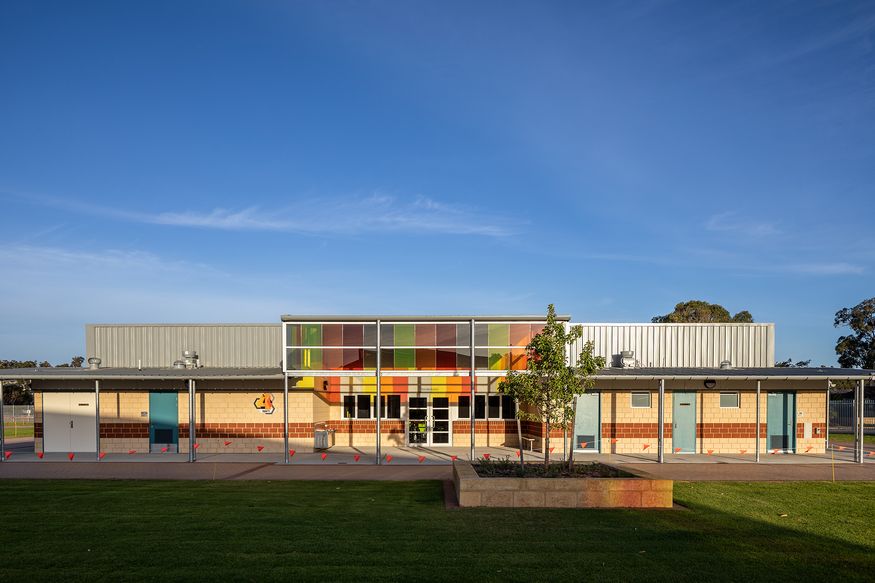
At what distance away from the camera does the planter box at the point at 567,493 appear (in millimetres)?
12203

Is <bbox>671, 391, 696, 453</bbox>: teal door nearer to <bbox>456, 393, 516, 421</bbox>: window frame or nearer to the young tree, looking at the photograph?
<bbox>456, 393, 516, 421</bbox>: window frame

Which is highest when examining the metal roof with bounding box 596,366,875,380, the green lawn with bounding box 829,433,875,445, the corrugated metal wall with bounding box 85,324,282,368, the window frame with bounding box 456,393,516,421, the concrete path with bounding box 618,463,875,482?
the corrugated metal wall with bounding box 85,324,282,368

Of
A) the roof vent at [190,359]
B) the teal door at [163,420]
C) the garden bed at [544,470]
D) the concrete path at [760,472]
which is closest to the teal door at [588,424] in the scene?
the concrete path at [760,472]

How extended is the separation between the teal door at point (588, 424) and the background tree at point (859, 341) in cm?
4561

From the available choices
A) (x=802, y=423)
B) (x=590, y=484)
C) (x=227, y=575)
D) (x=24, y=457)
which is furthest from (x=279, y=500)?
(x=802, y=423)

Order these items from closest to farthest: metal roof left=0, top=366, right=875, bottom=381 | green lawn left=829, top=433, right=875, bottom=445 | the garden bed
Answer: the garden bed
metal roof left=0, top=366, right=875, bottom=381
green lawn left=829, top=433, right=875, bottom=445

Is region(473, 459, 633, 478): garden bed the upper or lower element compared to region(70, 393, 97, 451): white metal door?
upper

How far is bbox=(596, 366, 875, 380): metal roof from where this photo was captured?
19.7 meters

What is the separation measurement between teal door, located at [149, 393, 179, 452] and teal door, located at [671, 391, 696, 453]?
60.1 feet

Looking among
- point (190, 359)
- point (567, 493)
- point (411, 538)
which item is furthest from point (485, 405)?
point (411, 538)

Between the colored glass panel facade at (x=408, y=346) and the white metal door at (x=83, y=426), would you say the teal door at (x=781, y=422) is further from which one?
the white metal door at (x=83, y=426)

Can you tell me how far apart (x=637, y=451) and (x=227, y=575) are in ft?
56.3

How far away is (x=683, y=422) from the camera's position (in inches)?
870

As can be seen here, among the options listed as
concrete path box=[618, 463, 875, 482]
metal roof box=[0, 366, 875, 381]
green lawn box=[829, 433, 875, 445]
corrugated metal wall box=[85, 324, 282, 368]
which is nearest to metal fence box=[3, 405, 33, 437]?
corrugated metal wall box=[85, 324, 282, 368]
